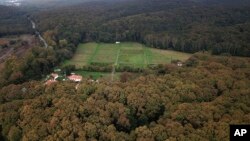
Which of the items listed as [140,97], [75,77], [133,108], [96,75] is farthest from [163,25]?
[133,108]

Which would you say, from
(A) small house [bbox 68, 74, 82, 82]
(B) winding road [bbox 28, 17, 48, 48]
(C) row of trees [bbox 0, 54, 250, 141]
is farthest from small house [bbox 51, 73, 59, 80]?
(B) winding road [bbox 28, 17, 48, 48]

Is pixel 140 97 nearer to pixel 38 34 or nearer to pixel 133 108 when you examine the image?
pixel 133 108

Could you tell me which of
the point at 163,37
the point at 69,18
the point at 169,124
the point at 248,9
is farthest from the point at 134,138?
the point at 248,9

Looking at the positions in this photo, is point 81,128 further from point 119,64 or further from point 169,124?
point 119,64

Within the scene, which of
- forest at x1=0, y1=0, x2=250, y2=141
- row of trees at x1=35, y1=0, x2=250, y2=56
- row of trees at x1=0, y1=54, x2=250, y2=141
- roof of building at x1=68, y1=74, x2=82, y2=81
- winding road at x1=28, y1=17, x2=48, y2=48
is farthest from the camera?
winding road at x1=28, y1=17, x2=48, y2=48

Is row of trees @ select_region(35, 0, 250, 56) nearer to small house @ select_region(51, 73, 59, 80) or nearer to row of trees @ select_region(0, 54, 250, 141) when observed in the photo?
small house @ select_region(51, 73, 59, 80)

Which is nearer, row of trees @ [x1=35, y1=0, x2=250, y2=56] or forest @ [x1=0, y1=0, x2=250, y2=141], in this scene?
forest @ [x1=0, y1=0, x2=250, y2=141]

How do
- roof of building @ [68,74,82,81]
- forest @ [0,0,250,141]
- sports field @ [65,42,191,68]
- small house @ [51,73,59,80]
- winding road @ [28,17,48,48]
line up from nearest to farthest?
1. forest @ [0,0,250,141]
2. roof of building @ [68,74,82,81]
3. small house @ [51,73,59,80]
4. sports field @ [65,42,191,68]
5. winding road @ [28,17,48,48]

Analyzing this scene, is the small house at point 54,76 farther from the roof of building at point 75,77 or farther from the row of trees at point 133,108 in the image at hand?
the row of trees at point 133,108
